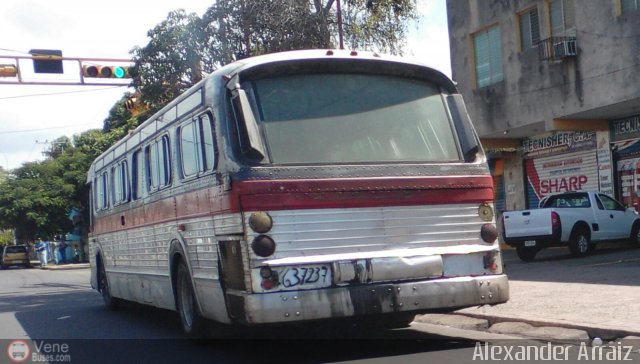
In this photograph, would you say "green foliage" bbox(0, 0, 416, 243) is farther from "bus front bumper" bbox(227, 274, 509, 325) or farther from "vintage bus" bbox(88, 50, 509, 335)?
"bus front bumper" bbox(227, 274, 509, 325)

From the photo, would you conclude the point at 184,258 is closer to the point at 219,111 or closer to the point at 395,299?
the point at 219,111

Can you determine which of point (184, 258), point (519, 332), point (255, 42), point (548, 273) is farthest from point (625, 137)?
point (184, 258)

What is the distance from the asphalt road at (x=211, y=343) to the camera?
8.04 meters

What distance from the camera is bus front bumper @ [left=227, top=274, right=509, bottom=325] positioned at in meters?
6.94

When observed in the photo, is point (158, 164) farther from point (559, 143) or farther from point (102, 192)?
point (559, 143)

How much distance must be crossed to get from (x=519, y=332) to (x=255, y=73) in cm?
444

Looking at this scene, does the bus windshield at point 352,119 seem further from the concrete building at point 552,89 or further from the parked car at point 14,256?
the parked car at point 14,256

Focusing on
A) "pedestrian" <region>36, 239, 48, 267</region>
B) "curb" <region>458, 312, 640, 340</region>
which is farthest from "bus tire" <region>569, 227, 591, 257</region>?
"pedestrian" <region>36, 239, 48, 267</region>

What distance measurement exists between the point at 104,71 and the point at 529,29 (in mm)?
11204

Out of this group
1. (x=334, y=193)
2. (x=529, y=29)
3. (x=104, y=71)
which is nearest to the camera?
(x=334, y=193)

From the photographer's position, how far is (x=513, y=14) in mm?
20875

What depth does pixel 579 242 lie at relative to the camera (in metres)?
18.5

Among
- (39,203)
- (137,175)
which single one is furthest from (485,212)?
(39,203)

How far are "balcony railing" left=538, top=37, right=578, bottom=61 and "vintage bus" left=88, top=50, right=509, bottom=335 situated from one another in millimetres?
11389
